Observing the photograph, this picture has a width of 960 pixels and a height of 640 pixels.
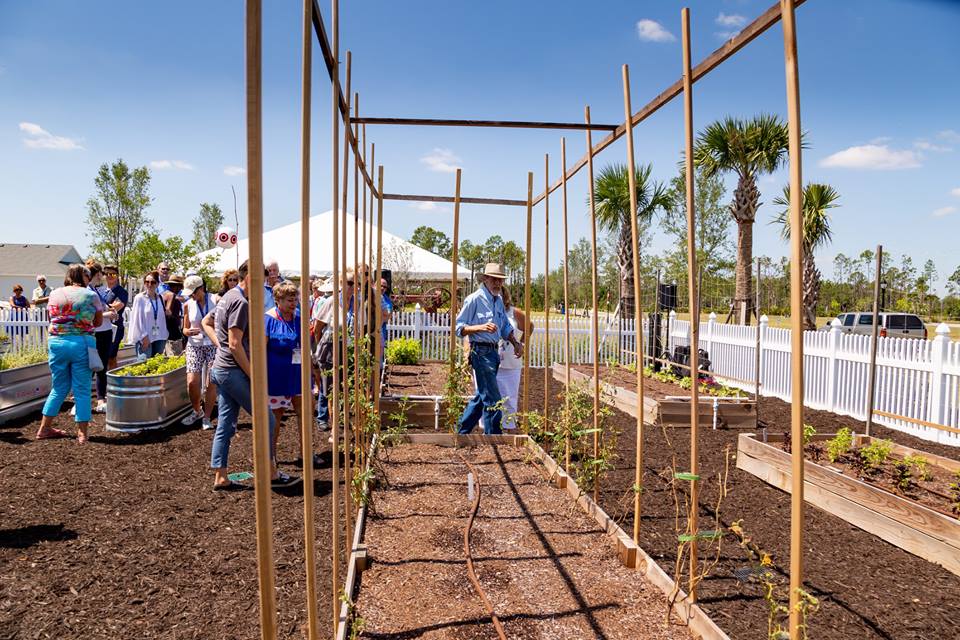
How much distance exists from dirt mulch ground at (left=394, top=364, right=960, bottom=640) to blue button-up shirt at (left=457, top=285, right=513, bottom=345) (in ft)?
5.55

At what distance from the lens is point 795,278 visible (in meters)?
1.92

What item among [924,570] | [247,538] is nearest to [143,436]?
[247,538]

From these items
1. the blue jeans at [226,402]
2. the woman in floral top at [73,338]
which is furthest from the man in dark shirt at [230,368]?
the woman in floral top at [73,338]

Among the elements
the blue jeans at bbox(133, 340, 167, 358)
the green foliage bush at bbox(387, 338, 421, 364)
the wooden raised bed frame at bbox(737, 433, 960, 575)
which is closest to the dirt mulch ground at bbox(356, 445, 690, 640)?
the wooden raised bed frame at bbox(737, 433, 960, 575)

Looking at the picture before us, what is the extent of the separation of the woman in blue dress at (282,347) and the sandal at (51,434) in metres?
2.77

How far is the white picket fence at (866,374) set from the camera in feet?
24.2

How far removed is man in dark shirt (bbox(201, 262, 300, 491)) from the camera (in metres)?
4.48

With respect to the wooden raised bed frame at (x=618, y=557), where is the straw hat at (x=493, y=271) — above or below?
above

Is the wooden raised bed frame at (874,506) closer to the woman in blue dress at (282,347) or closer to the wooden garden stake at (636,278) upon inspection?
the wooden garden stake at (636,278)

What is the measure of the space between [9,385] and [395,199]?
16.1 feet

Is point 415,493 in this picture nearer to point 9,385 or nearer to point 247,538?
point 247,538

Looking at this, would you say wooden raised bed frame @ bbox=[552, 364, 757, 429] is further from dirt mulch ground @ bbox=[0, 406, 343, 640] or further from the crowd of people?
dirt mulch ground @ bbox=[0, 406, 343, 640]

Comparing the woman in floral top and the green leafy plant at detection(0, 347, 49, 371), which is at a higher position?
the woman in floral top

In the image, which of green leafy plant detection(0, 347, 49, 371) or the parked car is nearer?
green leafy plant detection(0, 347, 49, 371)
